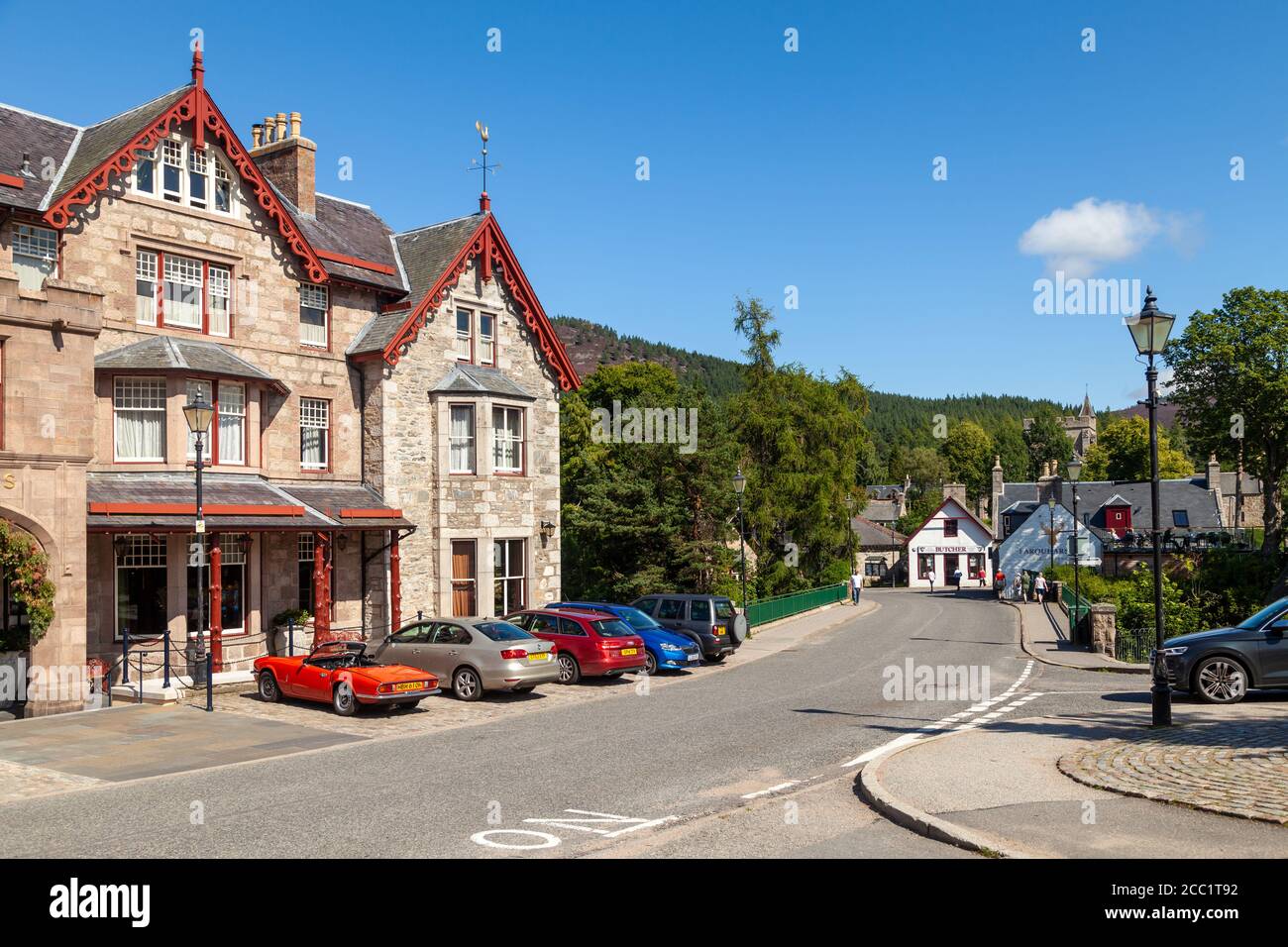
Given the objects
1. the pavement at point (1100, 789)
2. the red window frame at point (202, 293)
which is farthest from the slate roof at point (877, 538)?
the pavement at point (1100, 789)

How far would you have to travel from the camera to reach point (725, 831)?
9.92 m

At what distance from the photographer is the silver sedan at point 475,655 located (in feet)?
65.6

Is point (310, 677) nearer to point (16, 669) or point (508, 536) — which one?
point (16, 669)

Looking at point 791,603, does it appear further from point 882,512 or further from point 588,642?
point 882,512

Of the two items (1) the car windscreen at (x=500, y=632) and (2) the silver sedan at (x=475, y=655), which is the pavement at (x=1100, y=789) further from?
(1) the car windscreen at (x=500, y=632)

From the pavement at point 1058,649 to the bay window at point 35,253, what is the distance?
26100mm

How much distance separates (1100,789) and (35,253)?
2234cm

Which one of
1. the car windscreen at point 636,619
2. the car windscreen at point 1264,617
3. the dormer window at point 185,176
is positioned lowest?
the car windscreen at point 636,619

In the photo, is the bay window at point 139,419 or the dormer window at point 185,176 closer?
the bay window at point 139,419

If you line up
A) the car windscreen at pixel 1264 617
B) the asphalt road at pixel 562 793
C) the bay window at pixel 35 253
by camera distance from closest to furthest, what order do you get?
1. the asphalt road at pixel 562 793
2. the car windscreen at pixel 1264 617
3. the bay window at pixel 35 253

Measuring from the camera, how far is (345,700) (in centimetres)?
1859

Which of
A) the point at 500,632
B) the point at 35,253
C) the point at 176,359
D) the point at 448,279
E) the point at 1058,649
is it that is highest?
the point at 448,279

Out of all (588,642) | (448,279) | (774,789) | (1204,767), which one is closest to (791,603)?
(448,279)

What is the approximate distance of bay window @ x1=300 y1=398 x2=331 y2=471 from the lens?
89.2 feet
